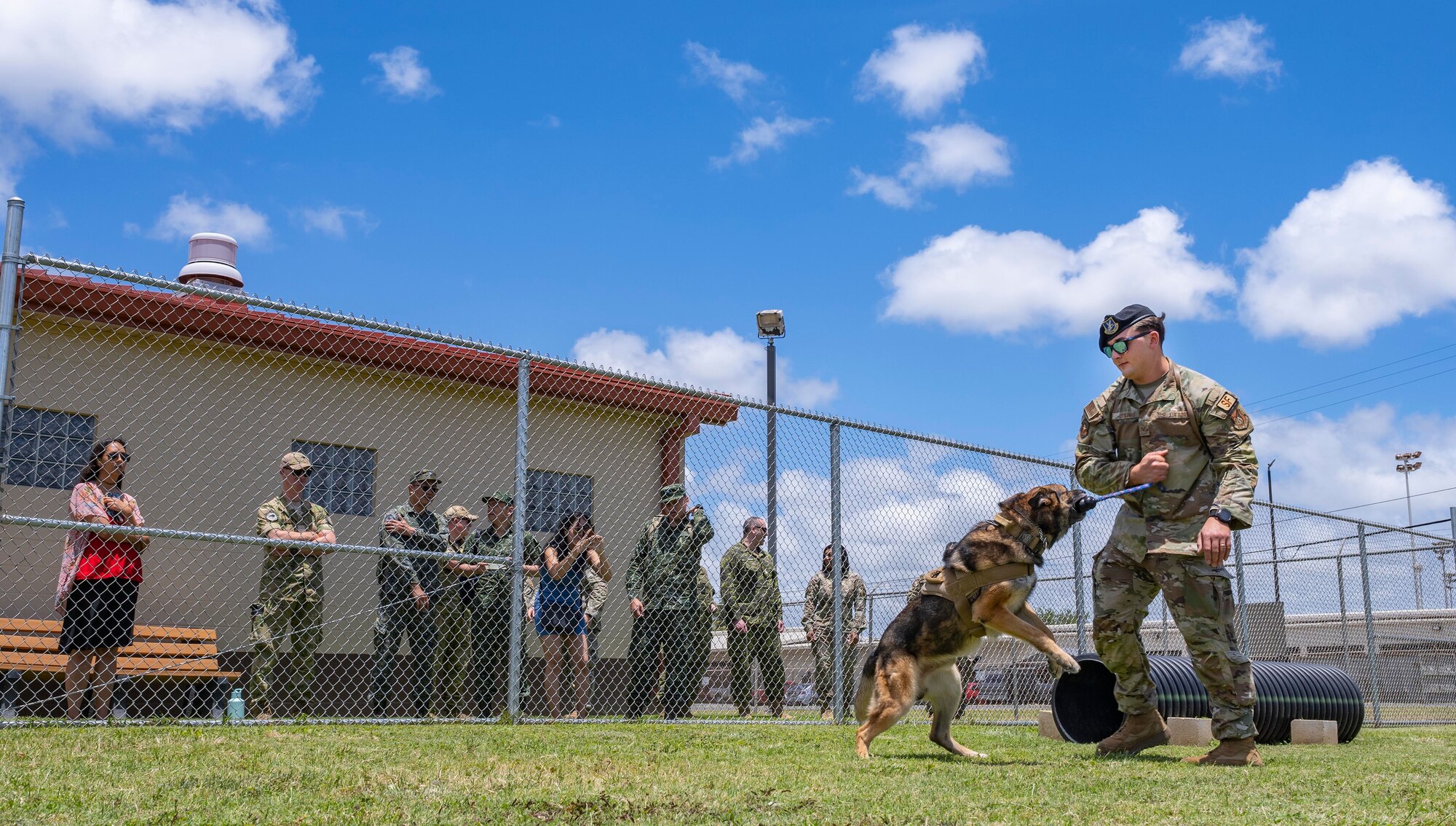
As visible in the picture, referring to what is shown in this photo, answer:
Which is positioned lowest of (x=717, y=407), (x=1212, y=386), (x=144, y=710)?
(x=144, y=710)

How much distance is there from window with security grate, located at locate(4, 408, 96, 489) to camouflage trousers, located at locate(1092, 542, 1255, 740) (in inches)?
336

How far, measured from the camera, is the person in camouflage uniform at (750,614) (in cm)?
968

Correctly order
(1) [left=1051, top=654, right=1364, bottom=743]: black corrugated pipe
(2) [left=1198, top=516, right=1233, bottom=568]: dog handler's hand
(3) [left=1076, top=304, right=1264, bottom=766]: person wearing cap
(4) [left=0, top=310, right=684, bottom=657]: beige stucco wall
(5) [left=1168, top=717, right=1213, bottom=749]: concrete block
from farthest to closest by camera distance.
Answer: (4) [left=0, top=310, right=684, bottom=657]: beige stucco wall, (1) [left=1051, top=654, right=1364, bottom=743]: black corrugated pipe, (5) [left=1168, top=717, right=1213, bottom=749]: concrete block, (3) [left=1076, top=304, right=1264, bottom=766]: person wearing cap, (2) [left=1198, top=516, right=1233, bottom=568]: dog handler's hand

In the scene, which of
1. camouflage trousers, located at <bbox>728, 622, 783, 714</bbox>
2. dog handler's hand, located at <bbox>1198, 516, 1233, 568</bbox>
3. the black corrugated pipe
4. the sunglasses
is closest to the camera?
dog handler's hand, located at <bbox>1198, 516, 1233, 568</bbox>

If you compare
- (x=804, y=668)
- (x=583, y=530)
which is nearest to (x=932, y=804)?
(x=583, y=530)

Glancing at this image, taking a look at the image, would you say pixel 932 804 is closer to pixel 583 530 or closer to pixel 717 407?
pixel 583 530

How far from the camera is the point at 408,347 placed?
1043 cm

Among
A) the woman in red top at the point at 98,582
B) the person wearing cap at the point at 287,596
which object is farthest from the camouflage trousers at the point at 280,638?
the woman in red top at the point at 98,582

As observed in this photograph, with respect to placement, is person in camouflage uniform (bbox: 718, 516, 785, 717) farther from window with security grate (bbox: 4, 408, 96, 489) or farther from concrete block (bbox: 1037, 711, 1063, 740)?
window with security grate (bbox: 4, 408, 96, 489)

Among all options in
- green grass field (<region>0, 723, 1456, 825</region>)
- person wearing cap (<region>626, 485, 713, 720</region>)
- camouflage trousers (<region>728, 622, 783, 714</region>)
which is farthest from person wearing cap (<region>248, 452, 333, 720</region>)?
camouflage trousers (<region>728, 622, 783, 714</region>)

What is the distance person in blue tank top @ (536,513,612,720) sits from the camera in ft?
28.2

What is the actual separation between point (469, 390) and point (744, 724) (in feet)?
17.3

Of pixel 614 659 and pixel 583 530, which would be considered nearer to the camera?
pixel 583 530

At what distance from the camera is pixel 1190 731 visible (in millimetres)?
6293
